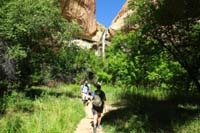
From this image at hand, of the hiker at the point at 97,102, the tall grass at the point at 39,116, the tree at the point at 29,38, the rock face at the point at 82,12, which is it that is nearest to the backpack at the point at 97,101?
the hiker at the point at 97,102

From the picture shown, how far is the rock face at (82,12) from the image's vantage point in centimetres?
3847

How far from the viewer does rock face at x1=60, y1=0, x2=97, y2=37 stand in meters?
38.5

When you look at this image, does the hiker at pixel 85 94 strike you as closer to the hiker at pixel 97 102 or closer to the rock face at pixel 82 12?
the hiker at pixel 97 102

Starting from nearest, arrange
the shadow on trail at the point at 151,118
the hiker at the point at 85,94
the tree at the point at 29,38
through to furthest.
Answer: the shadow on trail at the point at 151,118 → the tree at the point at 29,38 → the hiker at the point at 85,94

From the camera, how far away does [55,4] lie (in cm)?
2181

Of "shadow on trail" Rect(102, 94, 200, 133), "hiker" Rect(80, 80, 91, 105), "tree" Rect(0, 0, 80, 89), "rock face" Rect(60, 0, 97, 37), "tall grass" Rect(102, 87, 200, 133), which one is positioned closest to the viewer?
"tall grass" Rect(102, 87, 200, 133)

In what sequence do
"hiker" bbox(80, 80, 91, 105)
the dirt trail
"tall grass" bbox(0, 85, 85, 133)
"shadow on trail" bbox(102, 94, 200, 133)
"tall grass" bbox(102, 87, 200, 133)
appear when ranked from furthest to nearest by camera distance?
"hiker" bbox(80, 80, 91, 105)
the dirt trail
"shadow on trail" bbox(102, 94, 200, 133)
"tall grass" bbox(102, 87, 200, 133)
"tall grass" bbox(0, 85, 85, 133)

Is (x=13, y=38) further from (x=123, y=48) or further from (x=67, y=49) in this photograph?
(x=123, y=48)

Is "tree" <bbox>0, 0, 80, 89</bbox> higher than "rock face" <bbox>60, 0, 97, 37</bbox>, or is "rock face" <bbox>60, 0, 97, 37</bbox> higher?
"rock face" <bbox>60, 0, 97, 37</bbox>

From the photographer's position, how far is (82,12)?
132 ft

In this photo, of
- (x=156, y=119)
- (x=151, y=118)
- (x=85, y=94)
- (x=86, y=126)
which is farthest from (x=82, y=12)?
(x=156, y=119)

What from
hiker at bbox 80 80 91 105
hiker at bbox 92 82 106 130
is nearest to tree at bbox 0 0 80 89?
hiker at bbox 80 80 91 105

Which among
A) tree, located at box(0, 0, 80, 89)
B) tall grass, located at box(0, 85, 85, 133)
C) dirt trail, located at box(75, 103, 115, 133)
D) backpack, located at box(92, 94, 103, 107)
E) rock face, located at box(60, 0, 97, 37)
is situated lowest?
dirt trail, located at box(75, 103, 115, 133)

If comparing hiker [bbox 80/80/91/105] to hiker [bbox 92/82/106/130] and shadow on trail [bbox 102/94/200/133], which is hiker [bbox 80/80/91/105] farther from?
hiker [bbox 92/82/106/130]
